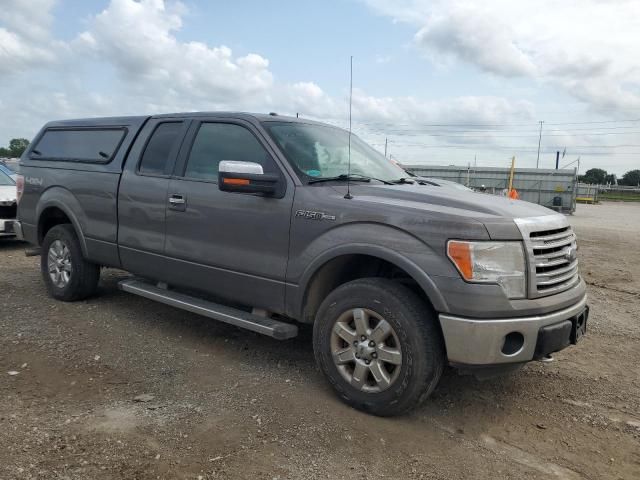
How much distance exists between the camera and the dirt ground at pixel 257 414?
2947mm

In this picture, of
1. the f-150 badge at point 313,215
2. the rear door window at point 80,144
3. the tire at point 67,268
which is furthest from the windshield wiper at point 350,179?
the tire at point 67,268

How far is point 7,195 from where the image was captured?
9227mm

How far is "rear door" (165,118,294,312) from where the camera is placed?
398cm

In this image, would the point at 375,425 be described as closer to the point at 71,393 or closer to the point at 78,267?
the point at 71,393

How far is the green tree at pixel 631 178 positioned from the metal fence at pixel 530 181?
75832 mm

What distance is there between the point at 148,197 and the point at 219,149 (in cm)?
83

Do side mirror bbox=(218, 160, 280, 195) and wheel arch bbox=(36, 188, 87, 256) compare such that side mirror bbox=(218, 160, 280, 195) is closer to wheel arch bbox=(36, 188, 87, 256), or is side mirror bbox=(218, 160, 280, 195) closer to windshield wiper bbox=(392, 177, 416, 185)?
windshield wiper bbox=(392, 177, 416, 185)

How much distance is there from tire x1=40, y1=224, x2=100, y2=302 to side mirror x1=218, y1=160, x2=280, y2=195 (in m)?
2.67

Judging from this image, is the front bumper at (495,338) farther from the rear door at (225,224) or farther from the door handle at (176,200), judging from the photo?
the door handle at (176,200)

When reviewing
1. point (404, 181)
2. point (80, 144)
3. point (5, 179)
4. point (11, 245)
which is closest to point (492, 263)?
point (404, 181)

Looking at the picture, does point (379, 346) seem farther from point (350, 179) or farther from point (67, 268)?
point (67, 268)

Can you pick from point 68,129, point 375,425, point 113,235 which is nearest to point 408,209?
point 375,425

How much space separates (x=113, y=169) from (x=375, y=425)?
346 centimetres

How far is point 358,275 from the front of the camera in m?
3.97
